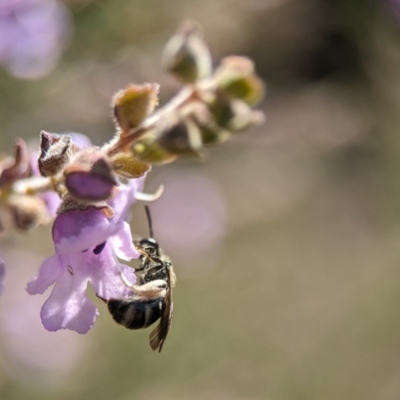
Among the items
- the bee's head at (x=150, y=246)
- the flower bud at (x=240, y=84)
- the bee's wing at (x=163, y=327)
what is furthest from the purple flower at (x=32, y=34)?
the flower bud at (x=240, y=84)

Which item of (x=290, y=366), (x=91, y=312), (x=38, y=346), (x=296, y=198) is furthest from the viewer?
(x=296, y=198)

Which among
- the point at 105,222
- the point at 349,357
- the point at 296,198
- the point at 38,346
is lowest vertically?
the point at 349,357

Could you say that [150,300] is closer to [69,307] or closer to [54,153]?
[69,307]

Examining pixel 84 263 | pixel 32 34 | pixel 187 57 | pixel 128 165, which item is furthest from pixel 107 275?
pixel 32 34

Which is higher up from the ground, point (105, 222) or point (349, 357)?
point (105, 222)

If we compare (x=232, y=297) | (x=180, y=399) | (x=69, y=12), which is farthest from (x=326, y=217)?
(x=69, y=12)

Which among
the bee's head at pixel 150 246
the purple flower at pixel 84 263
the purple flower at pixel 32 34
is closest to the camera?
the purple flower at pixel 84 263

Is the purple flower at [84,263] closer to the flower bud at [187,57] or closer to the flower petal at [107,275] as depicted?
the flower petal at [107,275]

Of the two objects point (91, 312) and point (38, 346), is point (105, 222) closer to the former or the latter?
point (91, 312)
